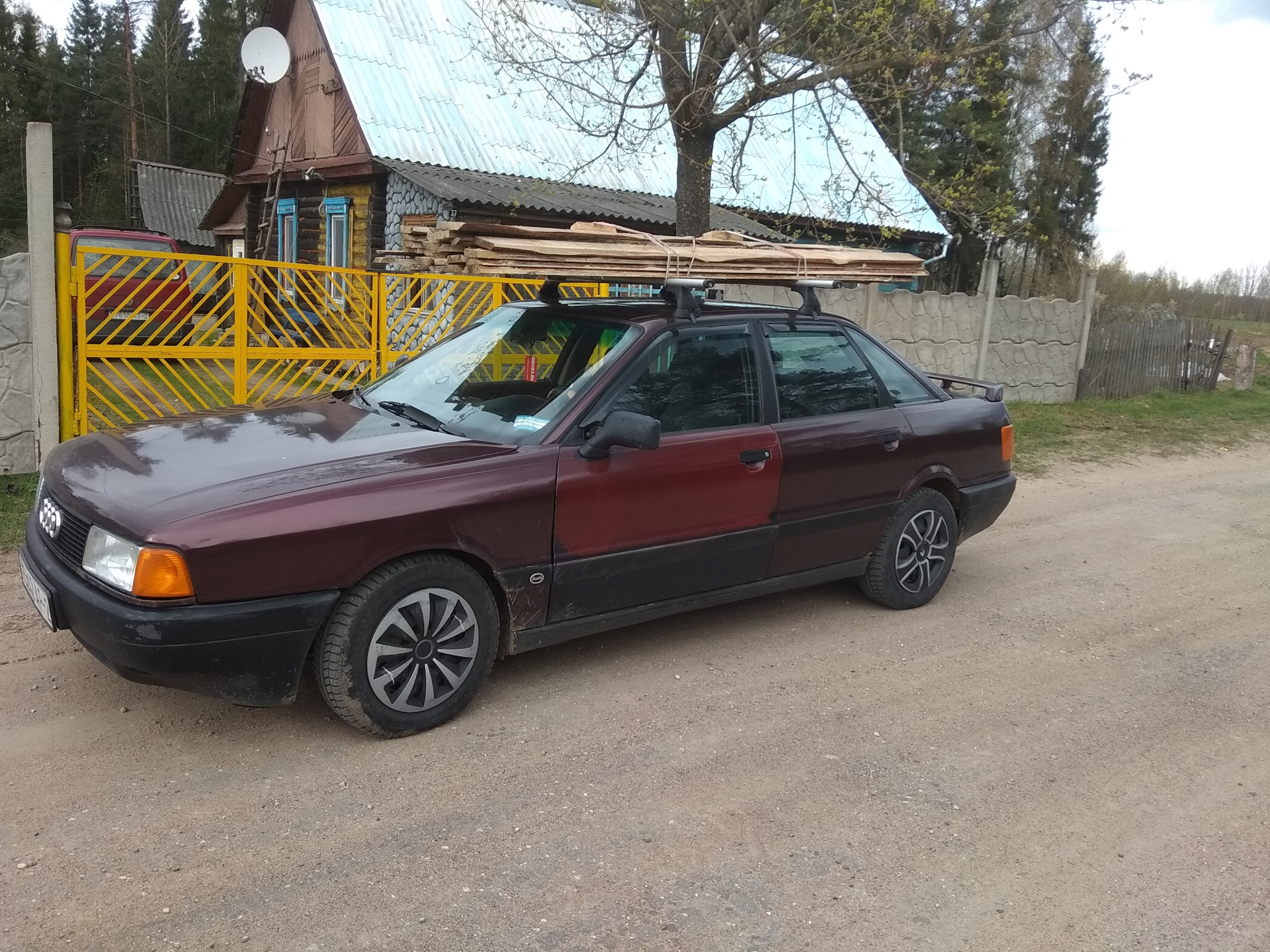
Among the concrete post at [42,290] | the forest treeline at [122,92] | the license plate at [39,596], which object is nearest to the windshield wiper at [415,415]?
the license plate at [39,596]

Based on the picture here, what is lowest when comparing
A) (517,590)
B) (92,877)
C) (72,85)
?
(92,877)

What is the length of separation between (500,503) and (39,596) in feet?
5.62

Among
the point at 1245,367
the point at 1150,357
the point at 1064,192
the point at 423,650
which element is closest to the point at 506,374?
the point at 423,650

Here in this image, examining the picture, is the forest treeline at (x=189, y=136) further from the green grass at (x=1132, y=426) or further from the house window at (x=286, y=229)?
the house window at (x=286, y=229)

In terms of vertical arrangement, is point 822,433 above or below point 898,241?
below

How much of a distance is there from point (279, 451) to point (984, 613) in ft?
12.9

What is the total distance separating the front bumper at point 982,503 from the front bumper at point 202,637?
12.4ft

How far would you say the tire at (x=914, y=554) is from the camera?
5.45 m

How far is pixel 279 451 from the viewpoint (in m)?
3.87

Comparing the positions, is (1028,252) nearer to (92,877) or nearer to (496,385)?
(496,385)

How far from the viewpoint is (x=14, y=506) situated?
6562 millimetres

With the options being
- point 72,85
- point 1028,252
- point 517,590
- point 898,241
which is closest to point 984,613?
point 517,590

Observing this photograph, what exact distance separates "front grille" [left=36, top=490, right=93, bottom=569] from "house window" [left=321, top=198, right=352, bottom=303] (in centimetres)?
1300

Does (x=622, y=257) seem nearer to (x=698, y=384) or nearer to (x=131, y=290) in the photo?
(x=698, y=384)
